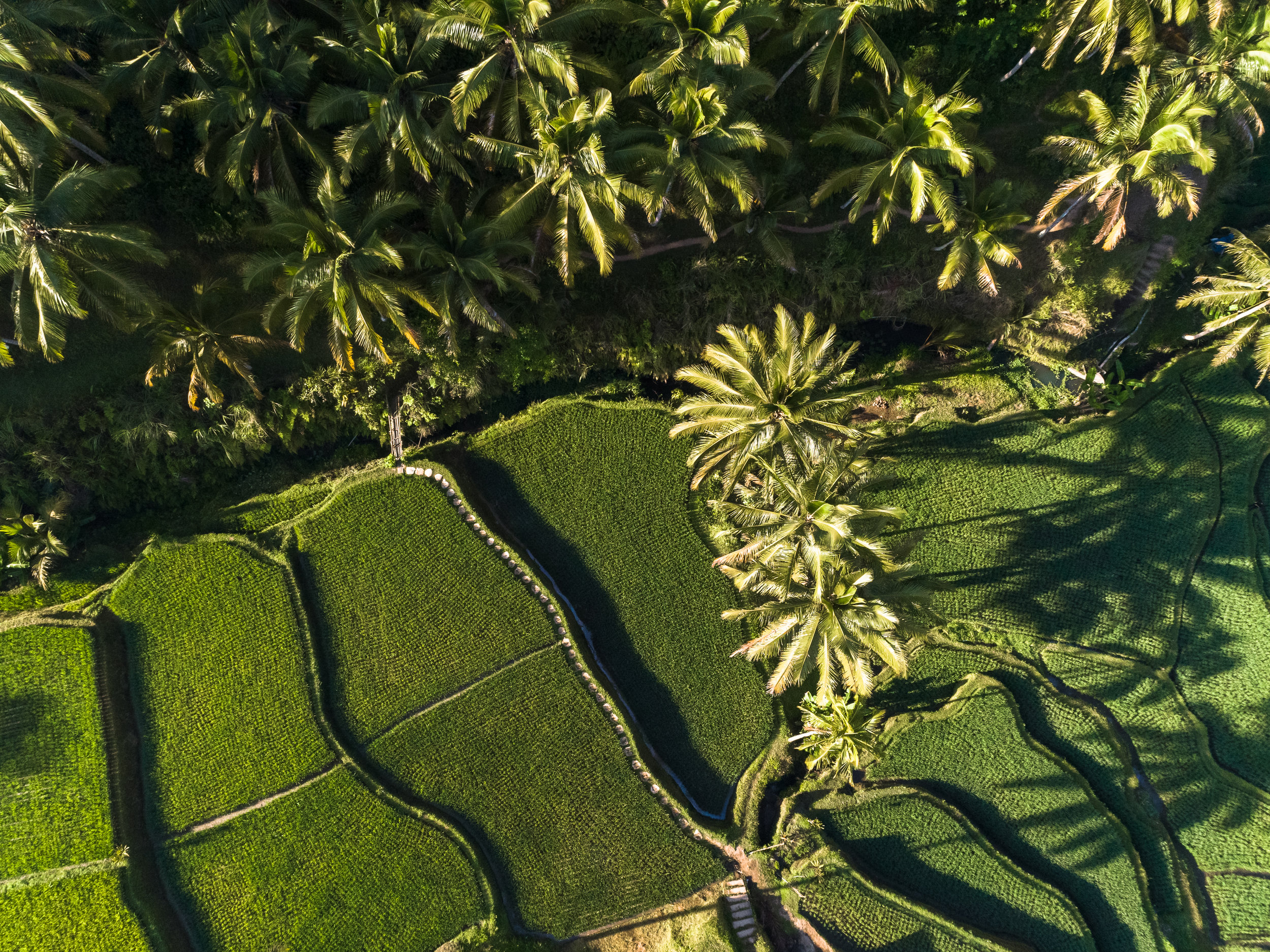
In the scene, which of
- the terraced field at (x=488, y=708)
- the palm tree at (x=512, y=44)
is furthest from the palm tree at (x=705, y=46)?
the terraced field at (x=488, y=708)

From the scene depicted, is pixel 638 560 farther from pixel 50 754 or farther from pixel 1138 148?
pixel 50 754

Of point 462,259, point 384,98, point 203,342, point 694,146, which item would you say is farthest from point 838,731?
point 203,342

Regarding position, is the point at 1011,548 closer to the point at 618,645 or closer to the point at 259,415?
the point at 618,645

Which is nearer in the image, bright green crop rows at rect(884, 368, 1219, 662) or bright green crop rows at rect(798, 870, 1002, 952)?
bright green crop rows at rect(798, 870, 1002, 952)

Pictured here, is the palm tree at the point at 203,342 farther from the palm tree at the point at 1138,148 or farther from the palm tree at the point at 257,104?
the palm tree at the point at 1138,148

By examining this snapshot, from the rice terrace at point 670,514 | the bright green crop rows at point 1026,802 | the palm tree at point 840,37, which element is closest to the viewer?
the palm tree at point 840,37

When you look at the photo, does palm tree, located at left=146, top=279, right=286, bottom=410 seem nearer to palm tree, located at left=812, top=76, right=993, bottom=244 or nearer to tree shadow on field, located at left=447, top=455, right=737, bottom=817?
tree shadow on field, located at left=447, top=455, right=737, bottom=817

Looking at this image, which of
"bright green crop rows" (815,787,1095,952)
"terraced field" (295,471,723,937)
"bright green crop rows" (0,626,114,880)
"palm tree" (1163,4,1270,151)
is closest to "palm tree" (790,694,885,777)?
"bright green crop rows" (815,787,1095,952)
